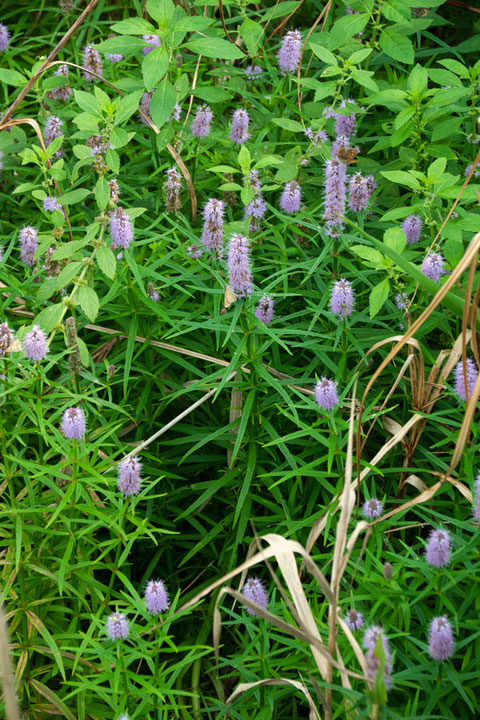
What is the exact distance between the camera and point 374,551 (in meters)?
2.38

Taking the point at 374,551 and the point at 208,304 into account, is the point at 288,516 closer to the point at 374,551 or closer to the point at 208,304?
the point at 374,551

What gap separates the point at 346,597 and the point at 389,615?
131 mm

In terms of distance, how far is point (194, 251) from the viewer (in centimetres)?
306

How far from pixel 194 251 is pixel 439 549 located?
1555 mm

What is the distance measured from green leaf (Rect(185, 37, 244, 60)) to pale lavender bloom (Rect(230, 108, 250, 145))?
0.26m

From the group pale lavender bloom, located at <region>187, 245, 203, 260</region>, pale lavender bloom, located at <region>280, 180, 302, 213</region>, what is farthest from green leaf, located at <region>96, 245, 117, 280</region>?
pale lavender bloom, located at <region>280, 180, 302, 213</region>

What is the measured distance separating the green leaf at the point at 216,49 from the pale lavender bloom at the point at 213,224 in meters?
0.70

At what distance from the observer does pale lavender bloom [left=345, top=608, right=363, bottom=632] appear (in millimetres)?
2027

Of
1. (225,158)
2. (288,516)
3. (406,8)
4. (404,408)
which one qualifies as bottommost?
(288,516)

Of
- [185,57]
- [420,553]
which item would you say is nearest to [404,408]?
[420,553]

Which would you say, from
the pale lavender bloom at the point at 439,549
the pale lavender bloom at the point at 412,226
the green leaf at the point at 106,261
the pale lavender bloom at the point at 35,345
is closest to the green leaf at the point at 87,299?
the green leaf at the point at 106,261

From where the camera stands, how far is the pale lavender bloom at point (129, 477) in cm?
227

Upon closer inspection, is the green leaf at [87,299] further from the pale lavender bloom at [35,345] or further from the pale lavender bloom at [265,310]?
the pale lavender bloom at [265,310]

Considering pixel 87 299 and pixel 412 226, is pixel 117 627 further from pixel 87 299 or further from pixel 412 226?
pixel 412 226
